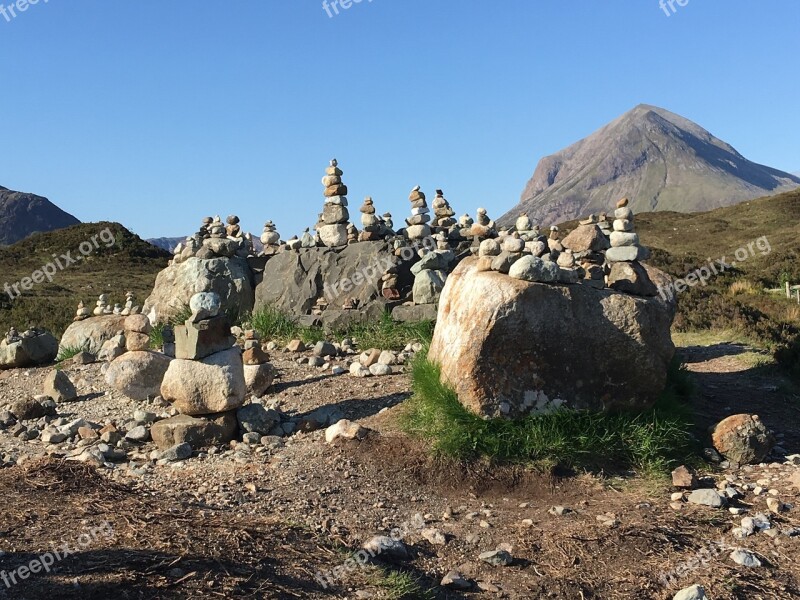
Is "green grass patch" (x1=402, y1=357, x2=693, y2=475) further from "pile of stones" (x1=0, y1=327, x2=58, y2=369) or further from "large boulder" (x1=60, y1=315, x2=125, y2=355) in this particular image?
"pile of stones" (x1=0, y1=327, x2=58, y2=369)

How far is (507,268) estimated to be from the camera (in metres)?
6.77

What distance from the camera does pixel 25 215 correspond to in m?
78.1

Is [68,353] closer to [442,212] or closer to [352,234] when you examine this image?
[352,234]

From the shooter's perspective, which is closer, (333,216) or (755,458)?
(755,458)

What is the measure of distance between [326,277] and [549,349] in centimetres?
654

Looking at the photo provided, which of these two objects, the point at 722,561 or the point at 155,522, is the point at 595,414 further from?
the point at 155,522

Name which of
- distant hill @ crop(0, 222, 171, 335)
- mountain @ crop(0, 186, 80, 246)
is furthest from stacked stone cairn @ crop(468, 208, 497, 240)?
mountain @ crop(0, 186, 80, 246)

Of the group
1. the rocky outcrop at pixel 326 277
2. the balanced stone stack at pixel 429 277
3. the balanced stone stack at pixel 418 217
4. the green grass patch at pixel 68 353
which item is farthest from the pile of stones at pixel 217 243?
the balanced stone stack at pixel 429 277

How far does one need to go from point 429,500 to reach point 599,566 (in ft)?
4.86

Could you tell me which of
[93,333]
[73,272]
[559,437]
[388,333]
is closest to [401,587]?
[559,437]

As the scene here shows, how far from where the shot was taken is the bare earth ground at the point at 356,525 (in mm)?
4258

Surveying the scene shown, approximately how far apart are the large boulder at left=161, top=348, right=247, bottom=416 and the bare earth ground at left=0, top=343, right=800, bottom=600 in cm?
47

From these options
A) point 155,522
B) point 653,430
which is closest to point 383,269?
point 653,430

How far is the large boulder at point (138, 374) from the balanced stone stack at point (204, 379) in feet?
4.76
